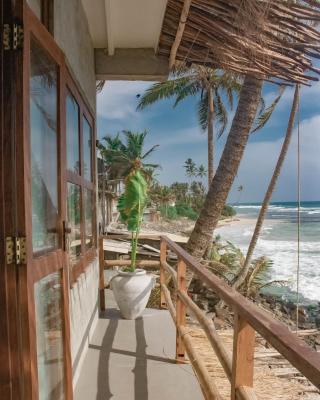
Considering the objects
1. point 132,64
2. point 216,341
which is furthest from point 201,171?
point 216,341

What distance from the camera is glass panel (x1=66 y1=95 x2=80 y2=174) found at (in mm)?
2906

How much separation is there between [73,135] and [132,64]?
5.62 feet

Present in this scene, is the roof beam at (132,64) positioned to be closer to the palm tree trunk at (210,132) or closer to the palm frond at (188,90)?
the palm tree trunk at (210,132)

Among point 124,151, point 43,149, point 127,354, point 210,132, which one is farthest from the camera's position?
point 124,151

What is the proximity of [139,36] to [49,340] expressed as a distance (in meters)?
3.24

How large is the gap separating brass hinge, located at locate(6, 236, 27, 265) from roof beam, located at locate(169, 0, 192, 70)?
247cm

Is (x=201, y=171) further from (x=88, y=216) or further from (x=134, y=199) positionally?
(x=88, y=216)

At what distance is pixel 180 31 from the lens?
365 cm

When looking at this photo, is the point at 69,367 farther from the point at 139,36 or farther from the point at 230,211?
the point at 230,211

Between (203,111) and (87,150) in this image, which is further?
(203,111)

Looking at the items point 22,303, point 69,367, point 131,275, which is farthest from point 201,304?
point 22,303

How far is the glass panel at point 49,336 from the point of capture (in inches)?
69.7

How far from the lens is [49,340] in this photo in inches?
75.2

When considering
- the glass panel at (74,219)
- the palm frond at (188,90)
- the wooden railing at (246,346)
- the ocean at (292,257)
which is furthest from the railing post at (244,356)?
the palm frond at (188,90)
